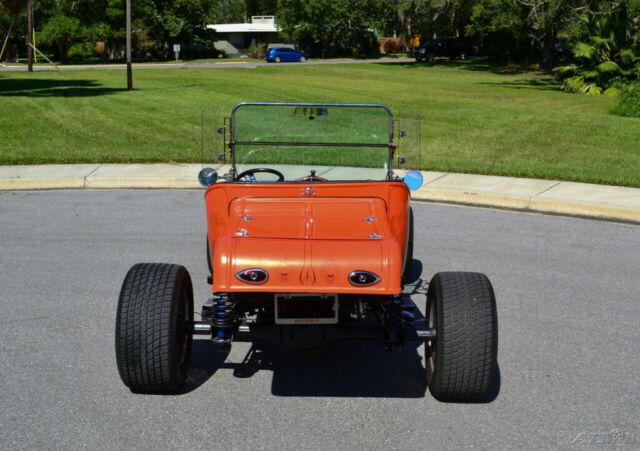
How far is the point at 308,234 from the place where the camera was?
4.53 metres

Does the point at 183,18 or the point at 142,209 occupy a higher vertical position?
the point at 183,18

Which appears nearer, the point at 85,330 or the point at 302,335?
the point at 302,335

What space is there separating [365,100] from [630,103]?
8.61 m

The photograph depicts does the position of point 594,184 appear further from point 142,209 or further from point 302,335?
point 302,335

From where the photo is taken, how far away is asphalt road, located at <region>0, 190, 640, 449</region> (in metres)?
4.22

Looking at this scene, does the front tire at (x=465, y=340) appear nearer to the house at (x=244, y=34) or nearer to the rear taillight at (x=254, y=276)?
the rear taillight at (x=254, y=276)

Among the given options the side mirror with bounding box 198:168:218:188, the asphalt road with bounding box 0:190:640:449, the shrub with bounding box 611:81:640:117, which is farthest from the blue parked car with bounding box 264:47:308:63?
the side mirror with bounding box 198:168:218:188

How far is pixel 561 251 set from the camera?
8.15 metres

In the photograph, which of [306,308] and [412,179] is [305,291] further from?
[412,179]

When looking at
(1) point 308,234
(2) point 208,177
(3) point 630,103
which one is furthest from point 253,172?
(3) point 630,103

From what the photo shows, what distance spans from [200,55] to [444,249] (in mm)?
62658

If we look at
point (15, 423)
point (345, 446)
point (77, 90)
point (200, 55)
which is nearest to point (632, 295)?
point (345, 446)

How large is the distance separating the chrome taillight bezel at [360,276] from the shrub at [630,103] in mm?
18429

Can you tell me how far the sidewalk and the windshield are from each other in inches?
197
